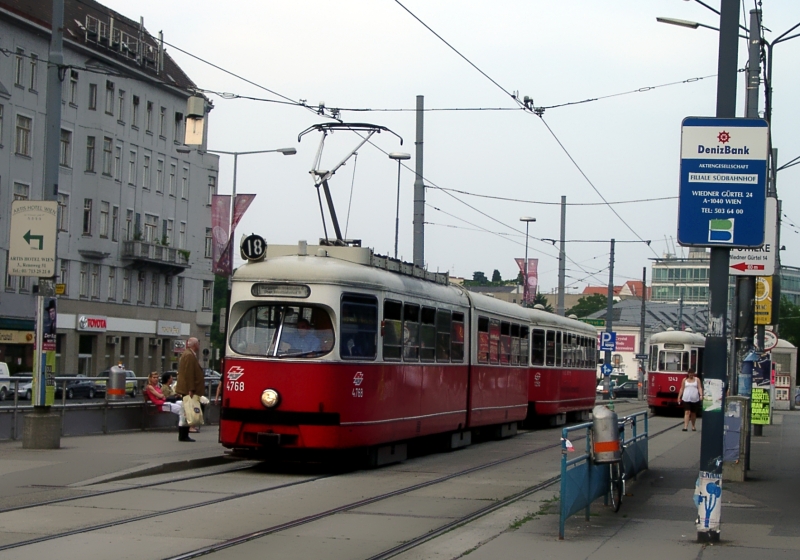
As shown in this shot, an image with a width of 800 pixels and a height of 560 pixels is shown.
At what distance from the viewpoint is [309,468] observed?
1730 centimetres

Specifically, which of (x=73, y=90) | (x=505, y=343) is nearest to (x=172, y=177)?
(x=73, y=90)

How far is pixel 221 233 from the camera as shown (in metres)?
31.0

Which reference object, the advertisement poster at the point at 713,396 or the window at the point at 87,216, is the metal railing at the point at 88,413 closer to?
the advertisement poster at the point at 713,396

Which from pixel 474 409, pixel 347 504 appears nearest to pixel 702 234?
pixel 347 504

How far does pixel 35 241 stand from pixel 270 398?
15.5 feet

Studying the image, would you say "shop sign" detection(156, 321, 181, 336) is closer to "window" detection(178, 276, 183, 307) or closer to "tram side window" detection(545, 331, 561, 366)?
"window" detection(178, 276, 183, 307)

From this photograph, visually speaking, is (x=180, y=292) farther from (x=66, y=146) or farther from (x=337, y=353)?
(x=337, y=353)

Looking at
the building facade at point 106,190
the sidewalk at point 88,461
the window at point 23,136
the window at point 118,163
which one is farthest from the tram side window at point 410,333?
the window at point 118,163

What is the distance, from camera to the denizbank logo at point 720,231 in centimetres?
1109

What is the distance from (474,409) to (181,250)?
44.0 metres

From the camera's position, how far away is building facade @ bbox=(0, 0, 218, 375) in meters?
51.1

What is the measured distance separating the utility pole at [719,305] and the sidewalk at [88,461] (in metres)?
6.69

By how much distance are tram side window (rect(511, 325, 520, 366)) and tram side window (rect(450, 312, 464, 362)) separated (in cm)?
451

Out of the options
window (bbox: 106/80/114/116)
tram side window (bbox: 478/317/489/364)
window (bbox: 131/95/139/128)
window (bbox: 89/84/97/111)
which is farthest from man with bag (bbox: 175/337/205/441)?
window (bbox: 131/95/139/128)
